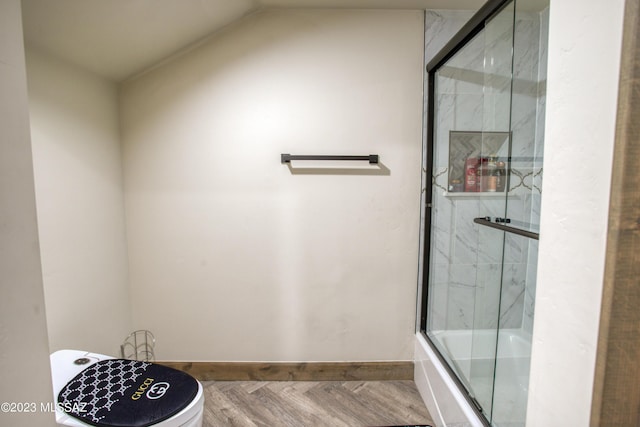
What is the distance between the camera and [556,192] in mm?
679

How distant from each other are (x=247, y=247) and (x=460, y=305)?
1.32 meters

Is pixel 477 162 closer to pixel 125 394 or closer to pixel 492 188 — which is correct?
pixel 492 188

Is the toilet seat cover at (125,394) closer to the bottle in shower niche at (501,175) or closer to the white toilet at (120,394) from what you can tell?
the white toilet at (120,394)

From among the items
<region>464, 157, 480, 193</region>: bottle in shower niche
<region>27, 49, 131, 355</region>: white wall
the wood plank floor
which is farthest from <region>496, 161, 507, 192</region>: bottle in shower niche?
<region>27, 49, 131, 355</region>: white wall

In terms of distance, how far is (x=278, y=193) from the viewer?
71.4 inches

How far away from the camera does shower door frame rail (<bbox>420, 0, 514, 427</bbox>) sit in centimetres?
128

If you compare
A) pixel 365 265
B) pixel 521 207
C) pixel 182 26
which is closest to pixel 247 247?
pixel 365 265

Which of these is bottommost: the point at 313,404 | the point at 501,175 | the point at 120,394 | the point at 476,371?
the point at 313,404

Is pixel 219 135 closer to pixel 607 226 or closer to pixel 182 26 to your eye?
pixel 182 26

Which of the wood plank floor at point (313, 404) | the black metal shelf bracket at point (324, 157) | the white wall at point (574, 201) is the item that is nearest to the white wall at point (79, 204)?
the wood plank floor at point (313, 404)

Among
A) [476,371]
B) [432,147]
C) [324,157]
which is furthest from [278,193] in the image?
[476,371]

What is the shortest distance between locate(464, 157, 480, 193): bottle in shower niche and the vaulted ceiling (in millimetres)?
850

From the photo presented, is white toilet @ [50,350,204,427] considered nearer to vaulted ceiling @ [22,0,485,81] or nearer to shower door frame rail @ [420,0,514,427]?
shower door frame rail @ [420,0,514,427]

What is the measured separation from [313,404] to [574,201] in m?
1.62
